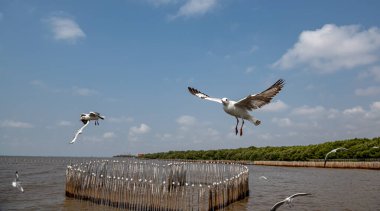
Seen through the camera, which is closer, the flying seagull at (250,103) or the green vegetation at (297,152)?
the flying seagull at (250,103)

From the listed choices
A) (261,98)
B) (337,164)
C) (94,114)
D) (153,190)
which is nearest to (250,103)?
(261,98)

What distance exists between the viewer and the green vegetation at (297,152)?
2156 inches

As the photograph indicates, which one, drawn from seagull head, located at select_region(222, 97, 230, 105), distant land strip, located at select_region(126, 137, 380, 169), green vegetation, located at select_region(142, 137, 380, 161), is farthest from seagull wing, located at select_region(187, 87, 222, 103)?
green vegetation, located at select_region(142, 137, 380, 161)

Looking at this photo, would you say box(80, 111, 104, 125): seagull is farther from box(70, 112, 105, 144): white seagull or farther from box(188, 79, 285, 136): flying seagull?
box(188, 79, 285, 136): flying seagull

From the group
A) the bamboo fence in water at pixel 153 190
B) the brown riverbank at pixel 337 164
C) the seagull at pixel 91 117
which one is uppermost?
the seagull at pixel 91 117

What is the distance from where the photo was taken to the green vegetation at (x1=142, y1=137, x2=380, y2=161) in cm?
5475

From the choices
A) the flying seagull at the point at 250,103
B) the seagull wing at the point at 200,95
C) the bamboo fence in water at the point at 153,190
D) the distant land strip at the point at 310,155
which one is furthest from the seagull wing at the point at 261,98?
the distant land strip at the point at 310,155

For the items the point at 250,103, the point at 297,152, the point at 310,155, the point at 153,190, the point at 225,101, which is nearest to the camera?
the point at 225,101

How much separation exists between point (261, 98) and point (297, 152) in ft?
195

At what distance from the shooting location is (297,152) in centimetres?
6869

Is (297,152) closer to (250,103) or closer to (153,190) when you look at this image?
(153,190)

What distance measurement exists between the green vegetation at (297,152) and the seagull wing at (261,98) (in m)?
41.0

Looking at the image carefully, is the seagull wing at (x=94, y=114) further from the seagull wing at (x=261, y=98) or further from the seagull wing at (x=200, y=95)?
the seagull wing at (x=261, y=98)

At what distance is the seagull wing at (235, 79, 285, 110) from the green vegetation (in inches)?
1616
